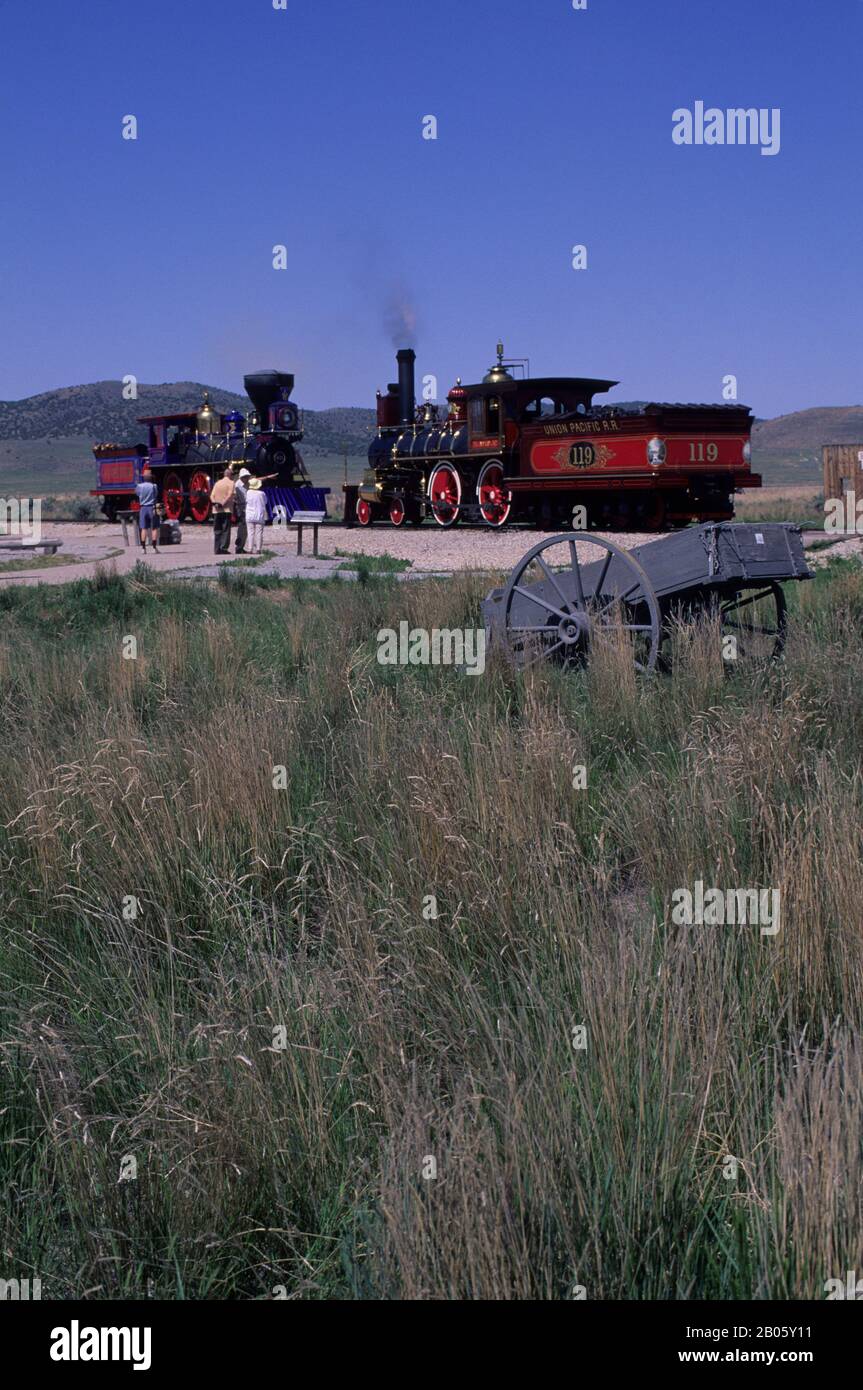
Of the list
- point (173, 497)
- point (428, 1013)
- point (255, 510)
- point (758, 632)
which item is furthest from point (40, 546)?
point (428, 1013)

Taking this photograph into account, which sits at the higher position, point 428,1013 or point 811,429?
point 811,429

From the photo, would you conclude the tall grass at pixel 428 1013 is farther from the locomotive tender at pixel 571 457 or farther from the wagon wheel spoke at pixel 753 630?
the locomotive tender at pixel 571 457

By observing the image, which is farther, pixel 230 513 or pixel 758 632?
pixel 230 513

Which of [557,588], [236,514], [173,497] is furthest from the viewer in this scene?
[173,497]

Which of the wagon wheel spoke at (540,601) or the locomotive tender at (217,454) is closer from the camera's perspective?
the wagon wheel spoke at (540,601)

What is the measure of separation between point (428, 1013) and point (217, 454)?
33.1 metres

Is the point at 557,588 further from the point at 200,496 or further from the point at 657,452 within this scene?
the point at 200,496

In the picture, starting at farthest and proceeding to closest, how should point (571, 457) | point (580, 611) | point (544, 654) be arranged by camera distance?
point (571, 457) → point (580, 611) → point (544, 654)

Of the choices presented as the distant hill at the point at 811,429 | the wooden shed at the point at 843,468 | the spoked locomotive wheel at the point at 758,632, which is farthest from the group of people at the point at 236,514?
the distant hill at the point at 811,429

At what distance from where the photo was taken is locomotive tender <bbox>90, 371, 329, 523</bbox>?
33.7 meters

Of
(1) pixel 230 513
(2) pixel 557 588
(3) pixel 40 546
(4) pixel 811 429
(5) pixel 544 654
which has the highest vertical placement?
(4) pixel 811 429

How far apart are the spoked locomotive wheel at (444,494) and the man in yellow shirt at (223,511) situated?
21.7 feet

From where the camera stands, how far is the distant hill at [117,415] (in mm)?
123312

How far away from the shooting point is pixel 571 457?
78.4 ft
